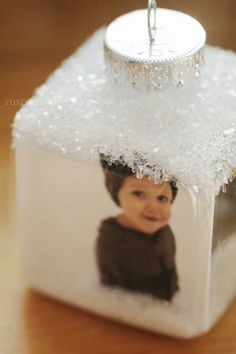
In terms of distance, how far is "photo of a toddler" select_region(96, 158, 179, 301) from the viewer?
0.76 meters

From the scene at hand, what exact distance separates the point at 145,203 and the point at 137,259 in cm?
8

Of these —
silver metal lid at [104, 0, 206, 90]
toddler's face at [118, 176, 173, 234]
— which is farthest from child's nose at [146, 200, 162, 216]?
silver metal lid at [104, 0, 206, 90]

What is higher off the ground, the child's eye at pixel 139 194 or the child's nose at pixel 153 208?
the child's eye at pixel 139 194

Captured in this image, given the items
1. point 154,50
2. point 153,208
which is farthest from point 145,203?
point 154,50

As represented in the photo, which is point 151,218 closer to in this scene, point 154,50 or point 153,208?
point 153,208

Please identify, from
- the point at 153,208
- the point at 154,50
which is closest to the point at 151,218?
the point at 153,208

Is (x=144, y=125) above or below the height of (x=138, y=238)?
above

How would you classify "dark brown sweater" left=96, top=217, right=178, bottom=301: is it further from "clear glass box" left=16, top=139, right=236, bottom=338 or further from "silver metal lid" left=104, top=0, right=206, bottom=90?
"silver metal lid" left=104, top=0, right=206, bottom=90

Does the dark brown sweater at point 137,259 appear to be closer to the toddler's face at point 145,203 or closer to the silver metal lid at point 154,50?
the toddler's face at point 145,203

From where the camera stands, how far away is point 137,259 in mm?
827

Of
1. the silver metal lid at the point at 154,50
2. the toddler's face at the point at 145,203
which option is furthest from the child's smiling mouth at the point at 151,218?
the silver metal lid at the point at 154,50

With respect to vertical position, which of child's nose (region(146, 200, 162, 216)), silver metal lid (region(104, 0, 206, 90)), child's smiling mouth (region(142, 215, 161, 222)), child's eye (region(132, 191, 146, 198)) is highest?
silver metal lid (region(104, 0, 206, 90))

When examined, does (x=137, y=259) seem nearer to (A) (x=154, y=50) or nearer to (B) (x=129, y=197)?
(B) (x=129, y=197)

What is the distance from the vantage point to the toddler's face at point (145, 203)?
0.76 m
